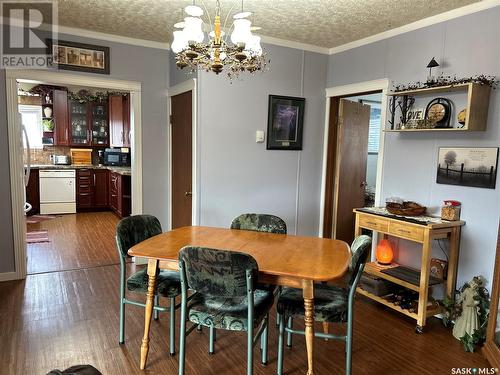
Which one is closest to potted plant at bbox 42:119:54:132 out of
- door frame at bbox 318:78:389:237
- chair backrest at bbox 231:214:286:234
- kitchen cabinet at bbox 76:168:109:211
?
kitchen cabinet at bbox 76:168:109:211

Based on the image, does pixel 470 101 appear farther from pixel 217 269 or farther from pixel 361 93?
pixel 217 269

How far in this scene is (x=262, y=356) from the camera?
245 cm

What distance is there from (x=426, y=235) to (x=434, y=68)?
1.47 metres

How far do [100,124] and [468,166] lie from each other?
6.78 meters

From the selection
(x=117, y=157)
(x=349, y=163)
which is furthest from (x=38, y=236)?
(x=349, y=163)

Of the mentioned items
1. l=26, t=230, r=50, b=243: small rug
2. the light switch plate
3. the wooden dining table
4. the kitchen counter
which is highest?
the light switch plate

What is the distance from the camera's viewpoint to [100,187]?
7.41 m

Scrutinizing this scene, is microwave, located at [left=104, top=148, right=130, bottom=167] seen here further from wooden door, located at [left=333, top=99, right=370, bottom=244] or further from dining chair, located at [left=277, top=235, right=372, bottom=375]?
dining chair, located at [left=277, top=235, right=372, bottom=375]

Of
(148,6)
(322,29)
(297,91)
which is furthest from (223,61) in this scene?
(297,91)

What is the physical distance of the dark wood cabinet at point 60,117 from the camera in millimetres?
7108

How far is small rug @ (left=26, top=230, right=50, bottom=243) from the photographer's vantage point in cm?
520

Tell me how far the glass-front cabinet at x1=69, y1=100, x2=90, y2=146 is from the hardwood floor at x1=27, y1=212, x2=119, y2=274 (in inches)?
61.9
